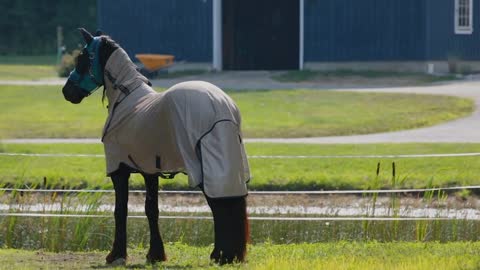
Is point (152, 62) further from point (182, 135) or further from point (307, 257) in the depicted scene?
point (182, 135)

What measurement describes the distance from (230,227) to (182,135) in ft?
2.69

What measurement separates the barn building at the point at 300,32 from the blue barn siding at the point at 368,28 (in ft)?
0.10

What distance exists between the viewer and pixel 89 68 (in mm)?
10406

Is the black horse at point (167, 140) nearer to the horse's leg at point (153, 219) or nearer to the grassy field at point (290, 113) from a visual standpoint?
the horse's leg at point (153, 219)

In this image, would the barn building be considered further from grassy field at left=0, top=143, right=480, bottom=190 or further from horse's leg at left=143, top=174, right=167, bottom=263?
horse's leg at left=143, top=174, right=167, bottom=263

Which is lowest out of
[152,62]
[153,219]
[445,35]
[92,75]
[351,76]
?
[351,76]

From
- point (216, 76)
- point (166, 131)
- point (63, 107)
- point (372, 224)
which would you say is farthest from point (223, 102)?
point (216, 76)

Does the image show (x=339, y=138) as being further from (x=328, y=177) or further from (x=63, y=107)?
(x=63, y=107)

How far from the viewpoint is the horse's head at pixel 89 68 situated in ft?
33.8

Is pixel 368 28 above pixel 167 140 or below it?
below

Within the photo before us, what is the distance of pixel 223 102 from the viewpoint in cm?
938

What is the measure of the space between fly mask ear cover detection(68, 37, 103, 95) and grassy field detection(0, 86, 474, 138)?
11.5 metres

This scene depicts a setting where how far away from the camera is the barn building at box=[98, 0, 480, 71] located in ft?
115

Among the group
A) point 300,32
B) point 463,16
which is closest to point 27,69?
point 300,32
